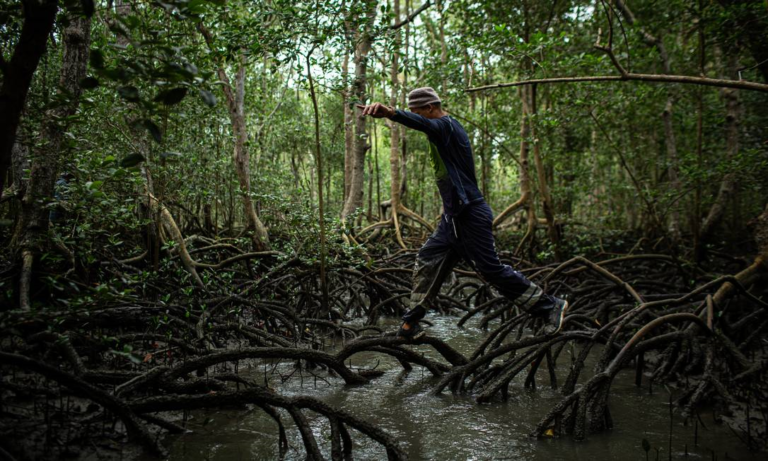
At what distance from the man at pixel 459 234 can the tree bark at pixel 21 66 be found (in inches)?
80.5

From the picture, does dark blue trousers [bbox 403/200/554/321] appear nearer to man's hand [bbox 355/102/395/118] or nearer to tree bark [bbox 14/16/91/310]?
man's hand [bbox 355/102/395/118]

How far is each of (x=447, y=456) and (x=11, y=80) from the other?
2458 mm

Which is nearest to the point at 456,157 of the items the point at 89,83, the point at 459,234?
the point at 459,234

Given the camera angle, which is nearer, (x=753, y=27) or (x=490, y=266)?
(x=490, y=266)

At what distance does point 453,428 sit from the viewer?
2729mm

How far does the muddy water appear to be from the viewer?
240 cm

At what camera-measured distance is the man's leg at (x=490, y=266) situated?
3236mm

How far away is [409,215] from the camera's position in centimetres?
971

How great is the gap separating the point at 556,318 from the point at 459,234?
887mm

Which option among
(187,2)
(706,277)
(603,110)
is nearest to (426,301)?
(187,2)

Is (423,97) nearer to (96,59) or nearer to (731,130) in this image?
(96,59)

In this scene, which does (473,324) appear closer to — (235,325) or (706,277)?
(706,277)

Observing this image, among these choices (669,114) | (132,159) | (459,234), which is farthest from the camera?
(669,114)

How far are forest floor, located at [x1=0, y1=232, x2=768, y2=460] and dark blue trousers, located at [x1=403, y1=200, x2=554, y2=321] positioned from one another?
0.85 feet
